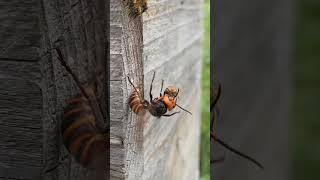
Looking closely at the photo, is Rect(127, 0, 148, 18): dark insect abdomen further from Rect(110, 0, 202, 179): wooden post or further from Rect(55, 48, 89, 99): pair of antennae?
Rect(55, 48, 89, 99): pair of antennae

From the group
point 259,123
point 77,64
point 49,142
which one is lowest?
point 259,123

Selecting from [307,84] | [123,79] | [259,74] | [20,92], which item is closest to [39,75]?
[20,92]

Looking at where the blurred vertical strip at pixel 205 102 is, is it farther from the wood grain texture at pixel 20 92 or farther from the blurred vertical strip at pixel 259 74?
the wood grain texture at pixel 20 92

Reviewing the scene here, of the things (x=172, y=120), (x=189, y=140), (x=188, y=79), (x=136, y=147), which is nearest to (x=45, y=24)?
(x=136, y=147)

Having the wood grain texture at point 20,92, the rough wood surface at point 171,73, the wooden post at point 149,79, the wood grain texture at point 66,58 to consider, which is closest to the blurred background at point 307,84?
the rough wood surface at point 171,73

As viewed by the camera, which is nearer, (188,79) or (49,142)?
(49,142)

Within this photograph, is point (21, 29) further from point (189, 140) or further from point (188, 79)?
point (189, 140)

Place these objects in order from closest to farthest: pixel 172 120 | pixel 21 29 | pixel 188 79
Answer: pixel 21 29
pixel 172 120
pixel 188 79

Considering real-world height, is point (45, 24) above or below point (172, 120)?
above
